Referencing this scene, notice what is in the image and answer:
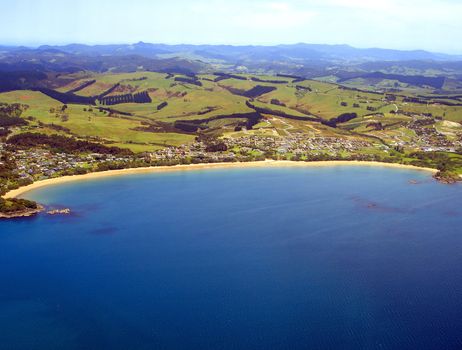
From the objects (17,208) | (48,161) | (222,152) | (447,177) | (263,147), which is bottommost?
(263,147)

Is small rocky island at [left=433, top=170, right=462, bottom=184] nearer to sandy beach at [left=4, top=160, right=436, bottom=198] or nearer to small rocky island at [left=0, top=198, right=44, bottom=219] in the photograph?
sandy beach at [left=4, top=160, right=436, bottom=198]

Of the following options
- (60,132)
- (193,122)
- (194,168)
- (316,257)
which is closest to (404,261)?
(316,257)

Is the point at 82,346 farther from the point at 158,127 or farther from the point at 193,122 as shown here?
the point at 193,122

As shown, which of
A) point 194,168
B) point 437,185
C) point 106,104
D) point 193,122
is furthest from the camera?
point 106,104

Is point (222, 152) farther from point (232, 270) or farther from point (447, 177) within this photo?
point (232, 270)

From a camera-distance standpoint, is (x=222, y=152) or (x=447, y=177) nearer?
(x=447, y=177)

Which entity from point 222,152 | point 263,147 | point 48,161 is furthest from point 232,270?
point 263,147

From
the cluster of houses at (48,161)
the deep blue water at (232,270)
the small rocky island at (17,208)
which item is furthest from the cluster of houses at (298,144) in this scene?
the small rocky island at (17,208)

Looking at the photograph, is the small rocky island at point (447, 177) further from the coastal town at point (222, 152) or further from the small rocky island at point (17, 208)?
the small rocky island at point (17, 208)
